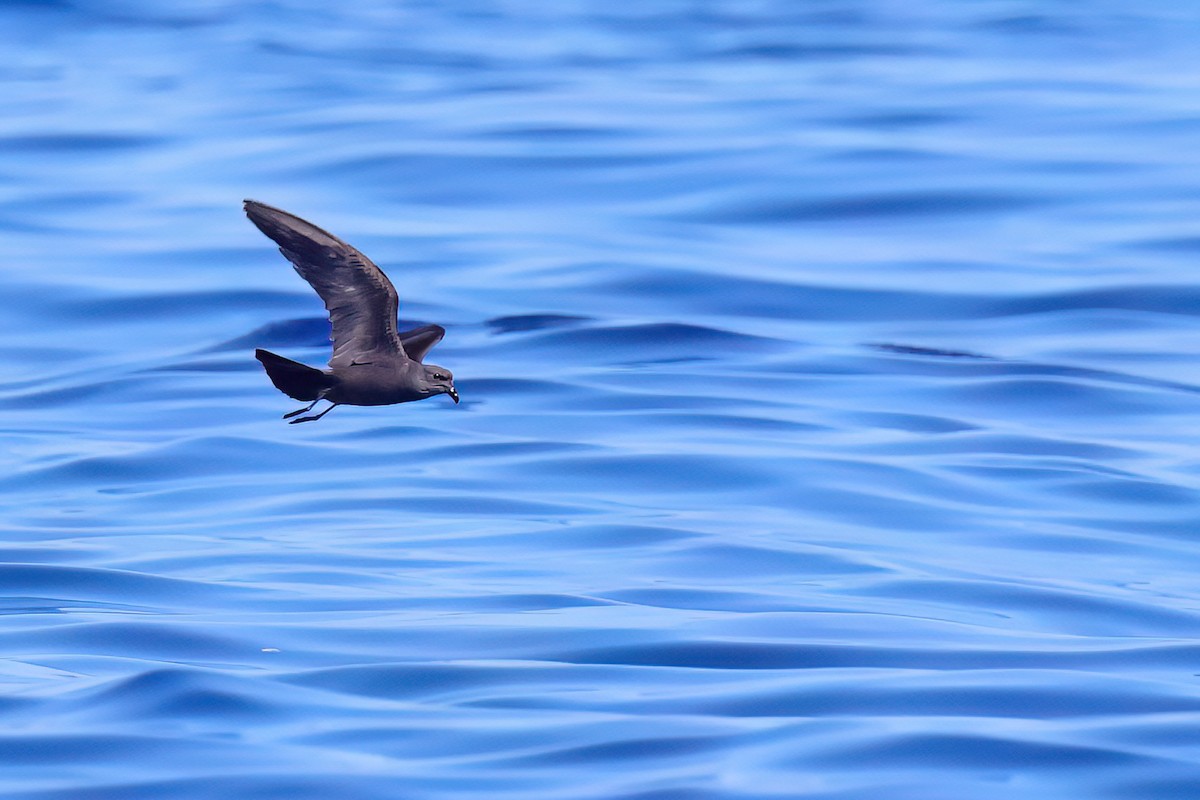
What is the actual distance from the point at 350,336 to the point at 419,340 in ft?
1.84

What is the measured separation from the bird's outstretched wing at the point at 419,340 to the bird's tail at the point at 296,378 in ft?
1.81

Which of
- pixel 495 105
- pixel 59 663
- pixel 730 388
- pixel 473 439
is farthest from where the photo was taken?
pixel 495 105

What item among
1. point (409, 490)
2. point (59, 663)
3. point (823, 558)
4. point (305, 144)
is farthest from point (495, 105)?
point (59, 663)

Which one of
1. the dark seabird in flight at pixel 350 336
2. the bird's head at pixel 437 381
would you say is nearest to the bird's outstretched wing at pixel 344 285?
the dark seabird in flight at pixel 350 336

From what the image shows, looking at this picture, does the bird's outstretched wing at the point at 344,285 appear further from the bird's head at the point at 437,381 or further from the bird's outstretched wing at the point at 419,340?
the bird's outstretched wing at the point at 419,340

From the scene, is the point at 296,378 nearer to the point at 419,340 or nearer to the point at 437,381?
the point at 437,381

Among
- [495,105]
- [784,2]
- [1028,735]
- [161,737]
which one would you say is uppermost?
[784,2]

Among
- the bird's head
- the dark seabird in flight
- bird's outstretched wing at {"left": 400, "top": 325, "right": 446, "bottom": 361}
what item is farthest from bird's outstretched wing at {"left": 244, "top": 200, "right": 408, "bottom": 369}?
bird's outstretched wing at {"left": 400, "top": 325, "right": 446, "bottom": 361}

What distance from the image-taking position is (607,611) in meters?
10.5

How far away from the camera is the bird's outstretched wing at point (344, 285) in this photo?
6.60 meters

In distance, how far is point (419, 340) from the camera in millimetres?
7441

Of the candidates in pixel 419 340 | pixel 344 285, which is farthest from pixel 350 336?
pixel 419 340

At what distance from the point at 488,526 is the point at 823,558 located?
2174 millimetres

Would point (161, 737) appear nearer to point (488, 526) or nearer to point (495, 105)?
point (488, 526)
